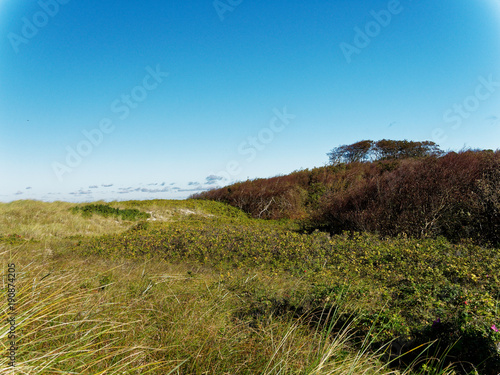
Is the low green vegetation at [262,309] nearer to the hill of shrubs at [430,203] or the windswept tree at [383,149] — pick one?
the hill of shrubs at [430,203]

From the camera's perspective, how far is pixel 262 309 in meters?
3.53

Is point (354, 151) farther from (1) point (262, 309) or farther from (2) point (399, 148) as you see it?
(1) point (262, 309)

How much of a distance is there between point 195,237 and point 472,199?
24.0ft

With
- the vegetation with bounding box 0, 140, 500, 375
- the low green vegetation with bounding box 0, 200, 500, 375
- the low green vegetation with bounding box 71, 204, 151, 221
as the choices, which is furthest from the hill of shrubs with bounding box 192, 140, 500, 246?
the low green vegetation with bounding box 71, 204, 151, 221

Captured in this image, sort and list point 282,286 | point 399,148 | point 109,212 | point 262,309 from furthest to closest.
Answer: point 399,148 → point 109,212 → point 282,286 → point 262,309

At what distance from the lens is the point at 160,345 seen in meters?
2.03

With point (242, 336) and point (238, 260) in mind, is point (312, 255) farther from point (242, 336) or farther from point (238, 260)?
point (242, 336)

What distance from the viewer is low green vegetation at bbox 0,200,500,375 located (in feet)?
6.34

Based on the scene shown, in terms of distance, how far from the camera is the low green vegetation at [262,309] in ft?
6.34

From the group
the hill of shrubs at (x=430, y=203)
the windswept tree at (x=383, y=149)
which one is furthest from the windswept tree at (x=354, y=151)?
the hill of shrubs at (x=430, y=203)

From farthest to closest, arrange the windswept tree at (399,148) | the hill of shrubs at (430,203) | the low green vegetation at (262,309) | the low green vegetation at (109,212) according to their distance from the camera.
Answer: the windswept tree at (399,148)
the low green vegetation at (109,212)
the hill of shrubs at (430,203)
the low green vegetation at (262,309)

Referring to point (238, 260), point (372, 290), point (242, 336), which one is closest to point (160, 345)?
point (242, 336)

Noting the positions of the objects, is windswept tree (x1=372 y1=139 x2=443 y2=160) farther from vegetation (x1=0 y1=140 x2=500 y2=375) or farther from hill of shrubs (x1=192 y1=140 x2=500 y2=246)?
hill of shrubs (x1=192 y1=140 x2=500 y2=246)

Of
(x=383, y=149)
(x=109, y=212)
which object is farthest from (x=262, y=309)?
(x=383, y=149)
